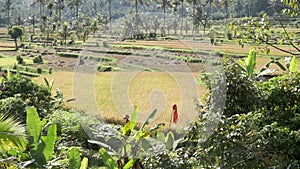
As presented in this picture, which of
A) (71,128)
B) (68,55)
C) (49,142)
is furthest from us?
(68,55)

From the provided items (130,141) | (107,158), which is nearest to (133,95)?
(130,141)

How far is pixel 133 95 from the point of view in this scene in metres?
11.2

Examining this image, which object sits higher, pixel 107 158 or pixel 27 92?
pixel 27 92

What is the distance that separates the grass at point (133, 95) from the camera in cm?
800

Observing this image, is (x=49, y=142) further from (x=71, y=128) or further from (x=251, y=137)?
(x=71, y=128)

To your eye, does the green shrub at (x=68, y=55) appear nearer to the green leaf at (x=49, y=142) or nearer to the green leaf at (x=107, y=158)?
the green leaf at (x=49, y=142)

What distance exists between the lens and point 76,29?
4131cm

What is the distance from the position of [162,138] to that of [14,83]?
4.75 metres

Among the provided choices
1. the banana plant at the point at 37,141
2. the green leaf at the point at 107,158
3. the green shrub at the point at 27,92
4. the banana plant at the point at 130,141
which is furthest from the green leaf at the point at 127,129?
the green shrub at the point at 27,92

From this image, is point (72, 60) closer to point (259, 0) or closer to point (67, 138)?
point (67, 138)

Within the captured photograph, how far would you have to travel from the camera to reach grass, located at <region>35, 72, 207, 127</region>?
8.00 m

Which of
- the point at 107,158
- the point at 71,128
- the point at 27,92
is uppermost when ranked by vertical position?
the point at 27,92

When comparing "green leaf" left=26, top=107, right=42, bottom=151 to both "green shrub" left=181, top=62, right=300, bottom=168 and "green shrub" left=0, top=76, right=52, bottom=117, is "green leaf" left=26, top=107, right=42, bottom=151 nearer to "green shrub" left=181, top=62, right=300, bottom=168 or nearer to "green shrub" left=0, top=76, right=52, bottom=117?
"green shrub" left=181, top=62, right=300, bottom=168

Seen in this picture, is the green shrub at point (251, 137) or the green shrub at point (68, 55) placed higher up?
the green shrub at point (251, 137)
